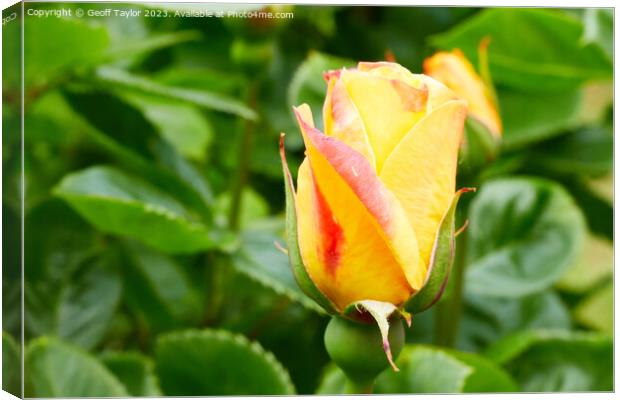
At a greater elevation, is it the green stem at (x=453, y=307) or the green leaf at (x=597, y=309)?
the green stem at (x=453, y=307)

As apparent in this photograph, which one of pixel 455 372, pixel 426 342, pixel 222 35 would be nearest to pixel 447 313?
pixel 426 342

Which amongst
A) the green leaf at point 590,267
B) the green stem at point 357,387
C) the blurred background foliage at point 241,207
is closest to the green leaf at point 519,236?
the blurred background foliage at point 241,207

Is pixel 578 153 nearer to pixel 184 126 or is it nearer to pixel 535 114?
pixel 535 114

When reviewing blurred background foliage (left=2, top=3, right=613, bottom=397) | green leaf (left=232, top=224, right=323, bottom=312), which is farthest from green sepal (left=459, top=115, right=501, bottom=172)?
green leaf (left=232, top=224, right=323, bottom=312)

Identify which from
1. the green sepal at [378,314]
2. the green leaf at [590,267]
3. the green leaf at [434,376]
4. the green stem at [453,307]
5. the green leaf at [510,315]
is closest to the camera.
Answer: the green sepal at [378,314]

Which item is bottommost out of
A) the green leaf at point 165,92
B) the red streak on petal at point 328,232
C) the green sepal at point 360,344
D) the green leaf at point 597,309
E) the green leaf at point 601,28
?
the green leaf at point 597,309

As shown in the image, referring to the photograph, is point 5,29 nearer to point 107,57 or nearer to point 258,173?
point 107,57

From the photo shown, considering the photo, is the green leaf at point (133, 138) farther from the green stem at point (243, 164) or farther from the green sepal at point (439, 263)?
the green sepal at point (439, 263)
